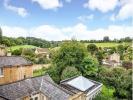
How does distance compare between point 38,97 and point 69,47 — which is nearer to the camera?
point 38,97

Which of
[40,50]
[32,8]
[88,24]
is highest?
[32,8]

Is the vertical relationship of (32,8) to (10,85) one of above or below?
above

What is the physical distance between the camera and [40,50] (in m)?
70.2

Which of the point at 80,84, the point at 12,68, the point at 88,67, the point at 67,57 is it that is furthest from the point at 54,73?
the point at 80,84

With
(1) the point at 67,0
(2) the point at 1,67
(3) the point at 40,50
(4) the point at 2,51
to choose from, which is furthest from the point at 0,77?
(3) the point at 40,50

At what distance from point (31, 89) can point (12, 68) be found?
8927 mm

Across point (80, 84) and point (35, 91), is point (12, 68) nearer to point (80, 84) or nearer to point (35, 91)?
point (80, 84)

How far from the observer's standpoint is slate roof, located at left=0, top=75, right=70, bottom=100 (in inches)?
668

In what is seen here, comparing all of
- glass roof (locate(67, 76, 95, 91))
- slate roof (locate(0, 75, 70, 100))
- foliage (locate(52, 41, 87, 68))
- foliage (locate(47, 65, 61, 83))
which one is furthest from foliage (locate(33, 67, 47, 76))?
slate roof (locate(0, 75, 70, 100))

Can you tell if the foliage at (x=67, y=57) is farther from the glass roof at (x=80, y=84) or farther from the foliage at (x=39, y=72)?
the glass roof at (x=80, y=84)

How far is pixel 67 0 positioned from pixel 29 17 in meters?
6.69

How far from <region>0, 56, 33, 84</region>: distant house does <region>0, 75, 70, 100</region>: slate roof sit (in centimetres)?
677

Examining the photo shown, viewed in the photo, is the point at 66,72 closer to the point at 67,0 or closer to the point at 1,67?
the point at 1,67

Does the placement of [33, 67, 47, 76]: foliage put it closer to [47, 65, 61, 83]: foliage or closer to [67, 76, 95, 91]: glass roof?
[47, 65, 61, 83]: foliage
